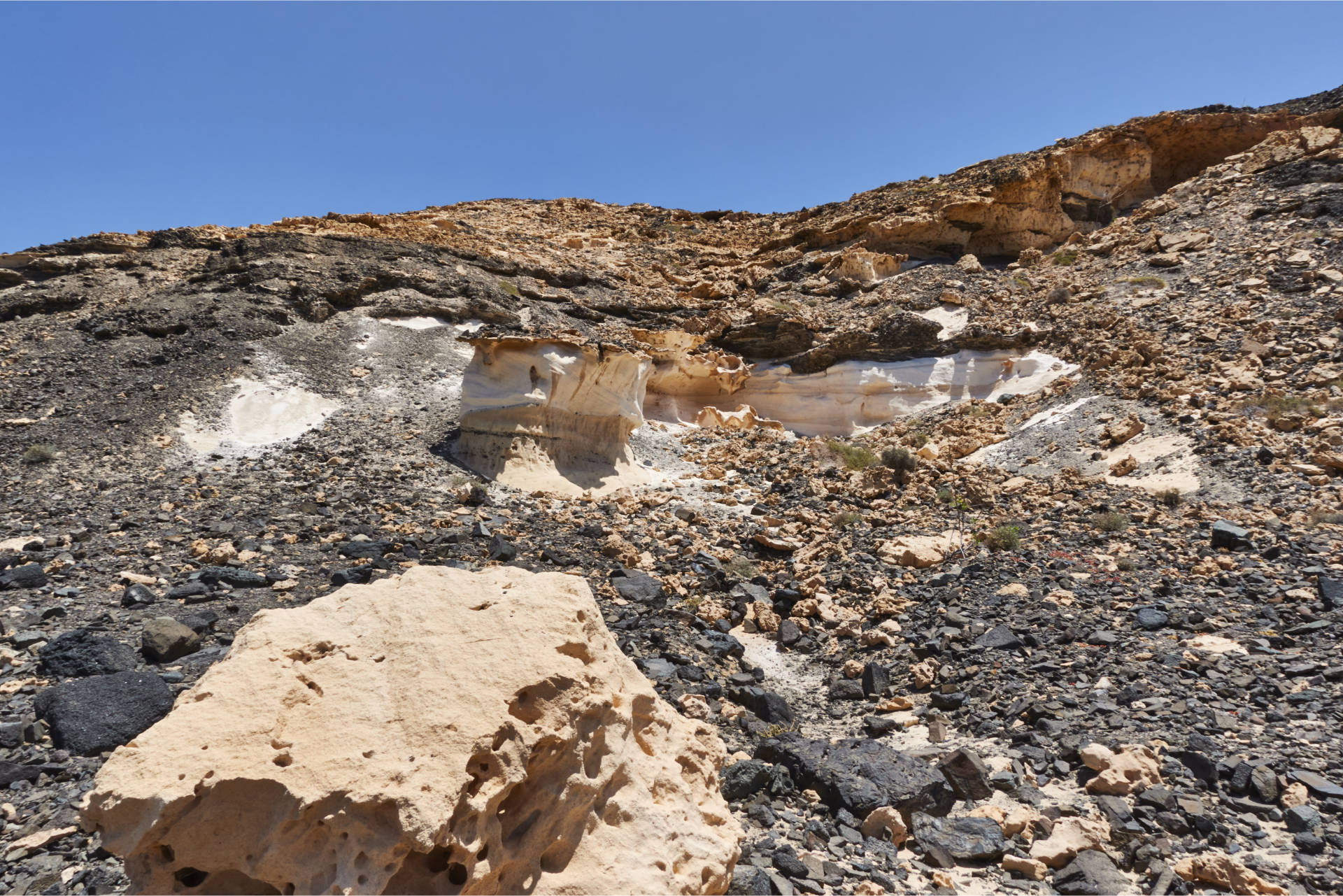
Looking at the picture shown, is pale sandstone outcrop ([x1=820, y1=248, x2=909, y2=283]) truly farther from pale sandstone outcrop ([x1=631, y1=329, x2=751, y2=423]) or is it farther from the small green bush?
the small green bush

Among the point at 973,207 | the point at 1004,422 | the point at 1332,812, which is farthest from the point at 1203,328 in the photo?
the point at 1332,812

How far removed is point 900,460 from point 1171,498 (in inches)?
145

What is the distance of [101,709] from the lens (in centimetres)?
469

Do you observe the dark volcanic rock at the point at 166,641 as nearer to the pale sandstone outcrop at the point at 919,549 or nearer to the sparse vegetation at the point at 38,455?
the sparse vegetation at the point at 38,455

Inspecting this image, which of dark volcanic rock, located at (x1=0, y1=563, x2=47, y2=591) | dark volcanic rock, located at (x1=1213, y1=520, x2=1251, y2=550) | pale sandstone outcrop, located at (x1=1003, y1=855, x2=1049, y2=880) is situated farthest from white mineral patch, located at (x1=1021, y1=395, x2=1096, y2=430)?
dark volcanic rock, located at (x1=0, y1=563, x2=47, y2=591)

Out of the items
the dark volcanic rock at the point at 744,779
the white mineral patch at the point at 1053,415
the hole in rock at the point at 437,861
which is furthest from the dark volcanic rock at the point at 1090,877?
the white mineral patch at the point at 1053,415

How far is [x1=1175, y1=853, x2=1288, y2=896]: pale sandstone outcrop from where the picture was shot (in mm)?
3475

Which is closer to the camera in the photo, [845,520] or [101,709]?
Result: [101,709]

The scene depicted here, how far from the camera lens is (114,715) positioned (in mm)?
4648

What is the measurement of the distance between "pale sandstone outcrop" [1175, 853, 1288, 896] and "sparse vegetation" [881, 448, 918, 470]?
25.5ft

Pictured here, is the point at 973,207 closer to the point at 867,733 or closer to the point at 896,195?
the point at 896,195

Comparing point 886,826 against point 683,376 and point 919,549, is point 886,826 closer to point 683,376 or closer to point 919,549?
point 919,549

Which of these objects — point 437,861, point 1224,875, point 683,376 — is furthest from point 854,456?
point 437,861

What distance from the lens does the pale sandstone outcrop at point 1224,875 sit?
3.47 m
